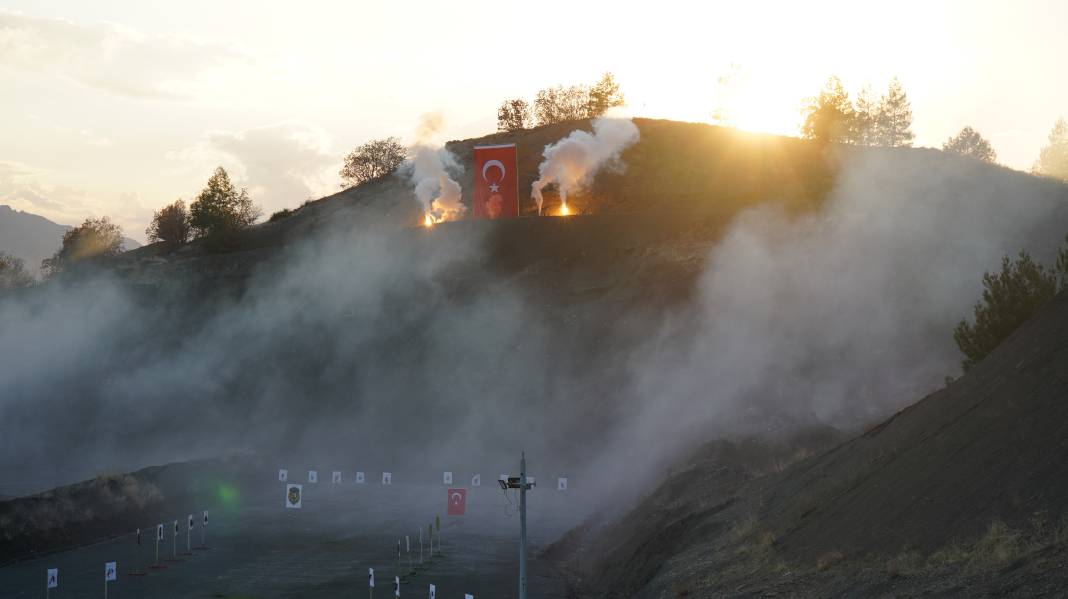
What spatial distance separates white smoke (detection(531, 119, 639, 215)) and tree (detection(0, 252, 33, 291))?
75.7 metres

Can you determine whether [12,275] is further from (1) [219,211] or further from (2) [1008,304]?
(2) [1008,304]

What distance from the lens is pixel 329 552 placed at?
41531 millimetres

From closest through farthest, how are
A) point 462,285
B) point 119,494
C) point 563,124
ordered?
point 119,494 → point 462,285 → point 563,124

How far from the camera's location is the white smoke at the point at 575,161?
103 meters

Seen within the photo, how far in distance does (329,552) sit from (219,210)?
299 feet

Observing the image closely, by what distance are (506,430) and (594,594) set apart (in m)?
35.2

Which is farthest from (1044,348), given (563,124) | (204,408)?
(563,124)

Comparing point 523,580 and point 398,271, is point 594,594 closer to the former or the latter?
point 523,580

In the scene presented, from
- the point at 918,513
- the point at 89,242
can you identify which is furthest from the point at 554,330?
the point at 89,242

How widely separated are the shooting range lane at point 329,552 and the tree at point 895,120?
102121 millimetres

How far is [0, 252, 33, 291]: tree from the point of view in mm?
136500

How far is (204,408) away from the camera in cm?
7844

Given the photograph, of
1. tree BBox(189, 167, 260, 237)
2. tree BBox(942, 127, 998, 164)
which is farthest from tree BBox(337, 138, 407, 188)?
tree BBox(942, 127, 998, 164)

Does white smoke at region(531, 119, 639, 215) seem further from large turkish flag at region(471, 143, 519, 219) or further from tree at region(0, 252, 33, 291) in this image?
tree at region(0, 252, 33, 291)
